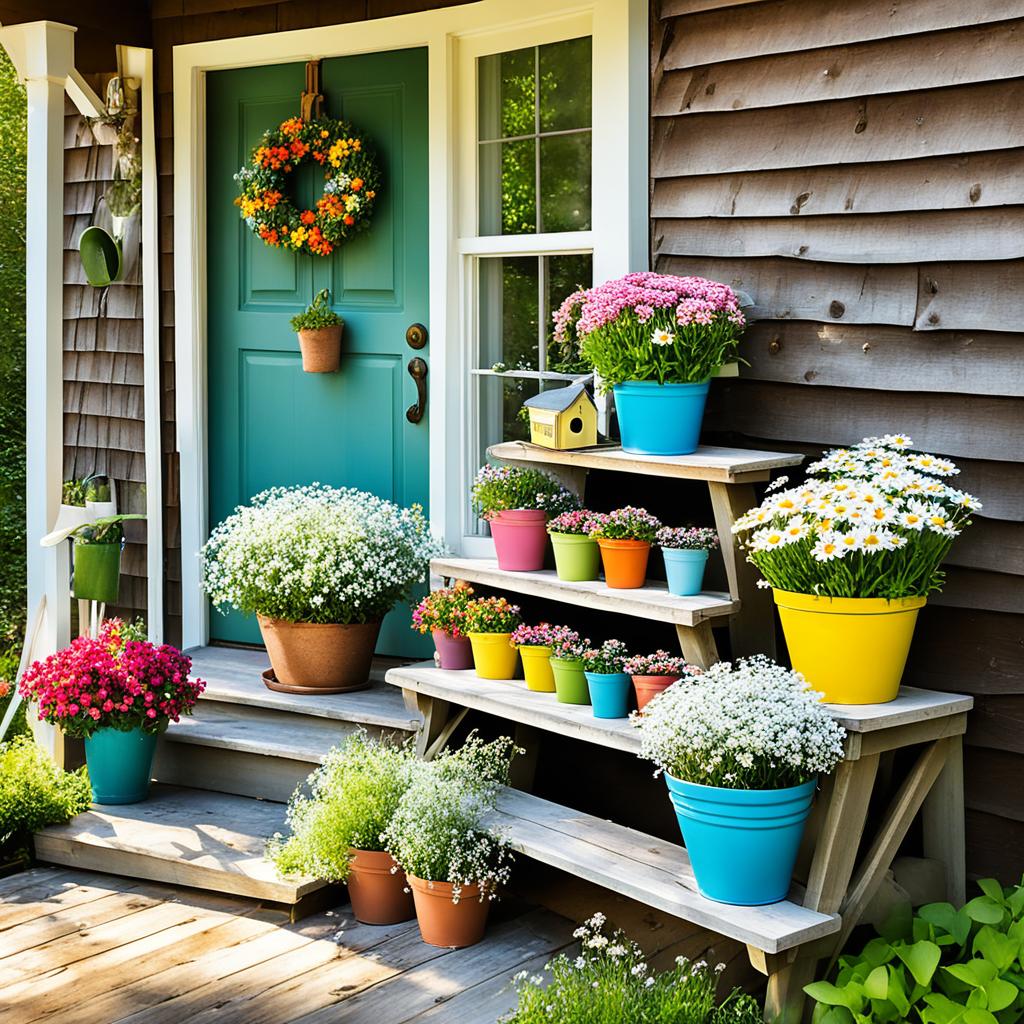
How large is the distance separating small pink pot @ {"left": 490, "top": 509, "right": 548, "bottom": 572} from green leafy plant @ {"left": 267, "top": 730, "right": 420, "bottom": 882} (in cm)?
56

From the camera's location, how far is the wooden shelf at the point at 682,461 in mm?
2953

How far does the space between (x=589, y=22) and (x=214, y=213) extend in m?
1.50

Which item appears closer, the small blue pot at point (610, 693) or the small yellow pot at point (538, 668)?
the small blue pot at point (610, 693)

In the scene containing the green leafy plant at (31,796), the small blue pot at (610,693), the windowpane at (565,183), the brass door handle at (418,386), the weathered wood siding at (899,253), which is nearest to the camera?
the weathered wood siding at (899,253)

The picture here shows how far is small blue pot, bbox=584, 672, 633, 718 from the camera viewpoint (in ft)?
10.00

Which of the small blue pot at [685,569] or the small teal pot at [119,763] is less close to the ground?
the small blue pot at [685,569]

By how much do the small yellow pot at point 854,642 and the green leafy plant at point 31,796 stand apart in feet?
6.95

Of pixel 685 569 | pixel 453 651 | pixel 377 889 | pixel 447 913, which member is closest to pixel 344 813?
pixel 377 889

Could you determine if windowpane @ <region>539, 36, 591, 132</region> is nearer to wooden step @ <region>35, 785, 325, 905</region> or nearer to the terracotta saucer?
the terracotta saucer

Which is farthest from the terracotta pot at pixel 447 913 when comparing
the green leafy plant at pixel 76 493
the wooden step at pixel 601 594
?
the green leafy plant at pixel 76 493

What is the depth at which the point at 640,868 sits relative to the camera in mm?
2850

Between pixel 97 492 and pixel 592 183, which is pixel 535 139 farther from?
pixel 97 492

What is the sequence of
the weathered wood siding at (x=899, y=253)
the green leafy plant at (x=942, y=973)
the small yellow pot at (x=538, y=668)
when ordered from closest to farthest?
the green leafy plant at (x=942, y=973) → the weathered wood siding at (x=899, y=253) → the small yellow pot at (x=538, y=668)

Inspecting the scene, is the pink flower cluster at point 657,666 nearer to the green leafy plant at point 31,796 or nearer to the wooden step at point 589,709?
the wooden step at point 589,709
